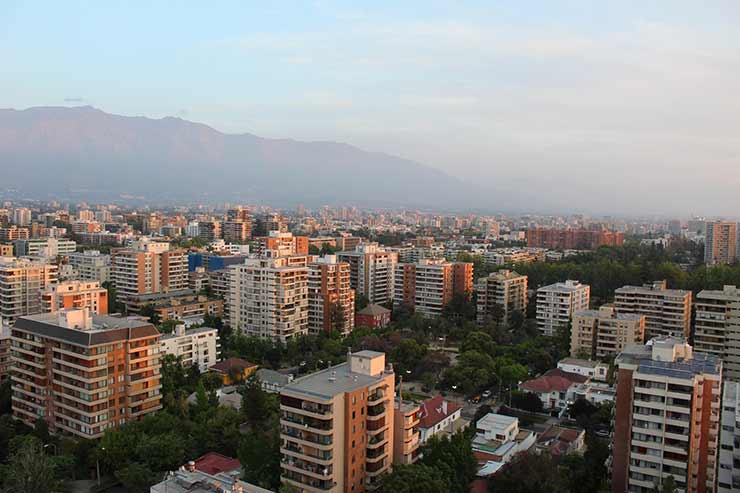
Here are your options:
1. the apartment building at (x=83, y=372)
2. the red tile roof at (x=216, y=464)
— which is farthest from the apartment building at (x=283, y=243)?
the red tile roof at (x=216, y=464)

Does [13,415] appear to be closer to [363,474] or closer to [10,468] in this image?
[10,468]

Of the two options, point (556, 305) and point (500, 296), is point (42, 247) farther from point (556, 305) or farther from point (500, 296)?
point (556, 305)

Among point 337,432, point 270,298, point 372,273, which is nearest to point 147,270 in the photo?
point 270,298

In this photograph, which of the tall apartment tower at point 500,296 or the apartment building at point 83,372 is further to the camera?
the tall apartment tower at point 500,296

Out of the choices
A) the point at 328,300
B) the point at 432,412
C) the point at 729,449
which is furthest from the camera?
the point at 328,300

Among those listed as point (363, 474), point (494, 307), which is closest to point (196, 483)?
point (363, 474)

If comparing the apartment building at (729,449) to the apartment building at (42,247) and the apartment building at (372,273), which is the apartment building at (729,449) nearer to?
the apartment building at (372,273)

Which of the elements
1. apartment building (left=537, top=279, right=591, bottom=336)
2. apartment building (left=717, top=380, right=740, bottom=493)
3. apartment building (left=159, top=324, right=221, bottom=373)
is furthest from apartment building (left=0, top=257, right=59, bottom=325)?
apartment building (left=717, top=380, right=740, bottom=493)

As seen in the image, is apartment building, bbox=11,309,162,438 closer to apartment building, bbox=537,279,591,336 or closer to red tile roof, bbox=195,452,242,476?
red tile roof, bbox=195,452,242,476
